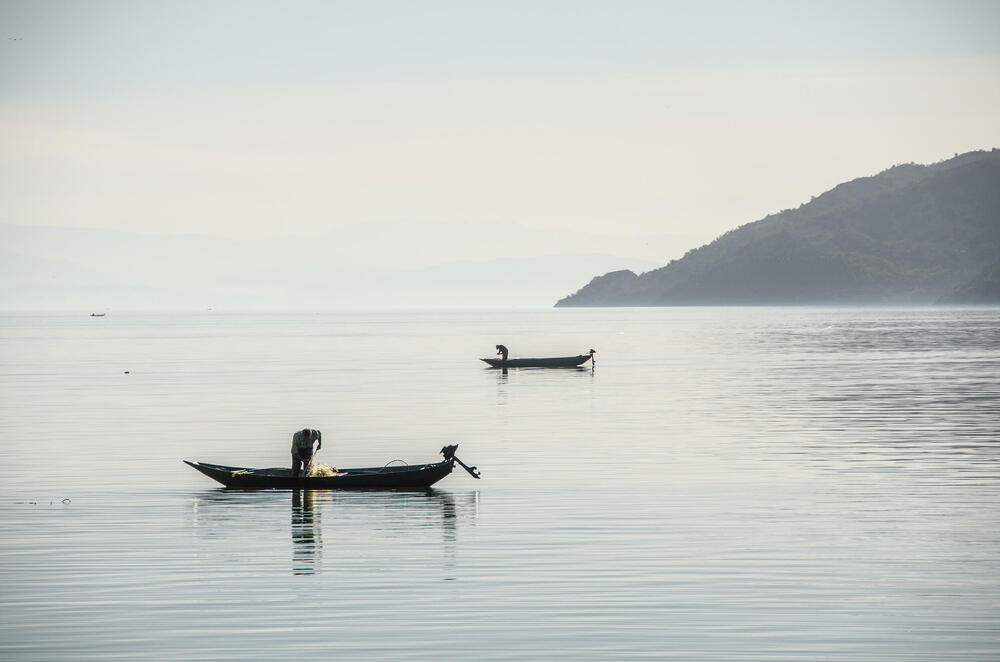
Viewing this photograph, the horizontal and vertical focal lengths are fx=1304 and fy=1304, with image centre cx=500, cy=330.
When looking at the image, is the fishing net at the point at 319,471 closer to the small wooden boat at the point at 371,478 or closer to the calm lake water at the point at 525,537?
the small wooden boat at the point at 371,478

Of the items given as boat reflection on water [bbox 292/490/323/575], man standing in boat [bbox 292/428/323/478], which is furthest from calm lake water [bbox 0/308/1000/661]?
man standing in boat [bbox 292/428/323/478]

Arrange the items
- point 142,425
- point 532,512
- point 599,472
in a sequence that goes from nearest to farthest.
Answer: point 532,512 < point 599,472 < point 142,425

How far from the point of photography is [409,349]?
178625 mm

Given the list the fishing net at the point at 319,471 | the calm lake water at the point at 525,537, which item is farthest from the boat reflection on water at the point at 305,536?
the fishing net at the point at 319,471

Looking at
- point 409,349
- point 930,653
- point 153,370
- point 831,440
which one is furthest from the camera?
point 409,349

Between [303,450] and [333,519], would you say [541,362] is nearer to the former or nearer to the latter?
[303,450]

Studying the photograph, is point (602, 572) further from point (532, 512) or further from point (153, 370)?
point (153, 370)

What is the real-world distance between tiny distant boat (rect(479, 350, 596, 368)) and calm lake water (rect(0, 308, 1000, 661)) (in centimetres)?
4648

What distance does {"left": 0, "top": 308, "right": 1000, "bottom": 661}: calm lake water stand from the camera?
2281 centimetres

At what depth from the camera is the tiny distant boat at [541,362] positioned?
124000mm

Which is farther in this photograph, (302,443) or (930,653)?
(302,443)

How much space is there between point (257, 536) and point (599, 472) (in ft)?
50.2

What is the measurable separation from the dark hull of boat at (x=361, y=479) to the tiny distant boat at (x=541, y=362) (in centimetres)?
8129

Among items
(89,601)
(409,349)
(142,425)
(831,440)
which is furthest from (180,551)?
(409,349)
